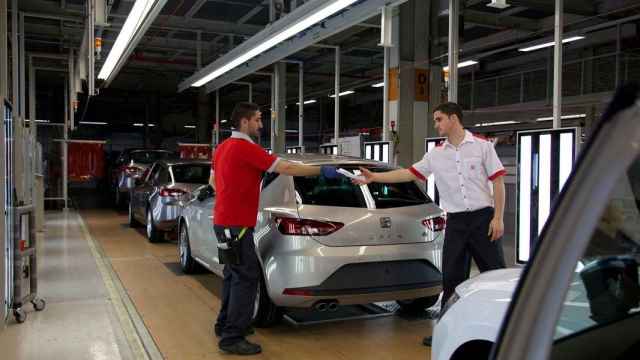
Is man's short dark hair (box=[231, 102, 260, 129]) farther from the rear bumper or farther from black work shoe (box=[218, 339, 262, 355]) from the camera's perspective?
black work shoe (box=[218, 339, 262, 355])

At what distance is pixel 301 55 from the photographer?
47.9ft

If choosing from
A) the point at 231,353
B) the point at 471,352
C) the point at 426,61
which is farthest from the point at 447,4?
the point at 471,352

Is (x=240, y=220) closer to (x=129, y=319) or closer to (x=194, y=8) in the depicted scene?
(x=129, y=319)

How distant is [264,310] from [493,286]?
2.50 m

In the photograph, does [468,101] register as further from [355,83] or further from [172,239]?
[172,239]

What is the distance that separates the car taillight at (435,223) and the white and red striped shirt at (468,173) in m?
0.42

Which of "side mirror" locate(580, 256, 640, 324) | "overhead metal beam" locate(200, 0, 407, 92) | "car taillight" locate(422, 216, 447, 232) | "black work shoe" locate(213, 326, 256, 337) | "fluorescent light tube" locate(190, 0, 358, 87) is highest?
"overhead metal beam" locate(200, 0, 407, 92)

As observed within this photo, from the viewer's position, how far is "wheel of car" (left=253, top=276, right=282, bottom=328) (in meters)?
4.43

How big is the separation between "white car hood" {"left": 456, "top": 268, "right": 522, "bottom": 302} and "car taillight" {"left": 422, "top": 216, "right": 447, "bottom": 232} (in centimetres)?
178

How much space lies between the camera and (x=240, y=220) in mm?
3986

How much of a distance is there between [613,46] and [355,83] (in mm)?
7983

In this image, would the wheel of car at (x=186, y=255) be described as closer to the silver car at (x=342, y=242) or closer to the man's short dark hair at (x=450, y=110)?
the silver car at (x=342, y=242)

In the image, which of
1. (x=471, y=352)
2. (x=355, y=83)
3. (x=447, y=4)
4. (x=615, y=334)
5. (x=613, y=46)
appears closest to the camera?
(x=615, y=334)

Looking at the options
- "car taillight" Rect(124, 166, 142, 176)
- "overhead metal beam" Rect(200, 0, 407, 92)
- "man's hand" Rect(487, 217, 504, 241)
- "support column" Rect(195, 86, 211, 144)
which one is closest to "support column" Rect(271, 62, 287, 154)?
"overhead metal beam" Rect(200, 0, 407, 92)
